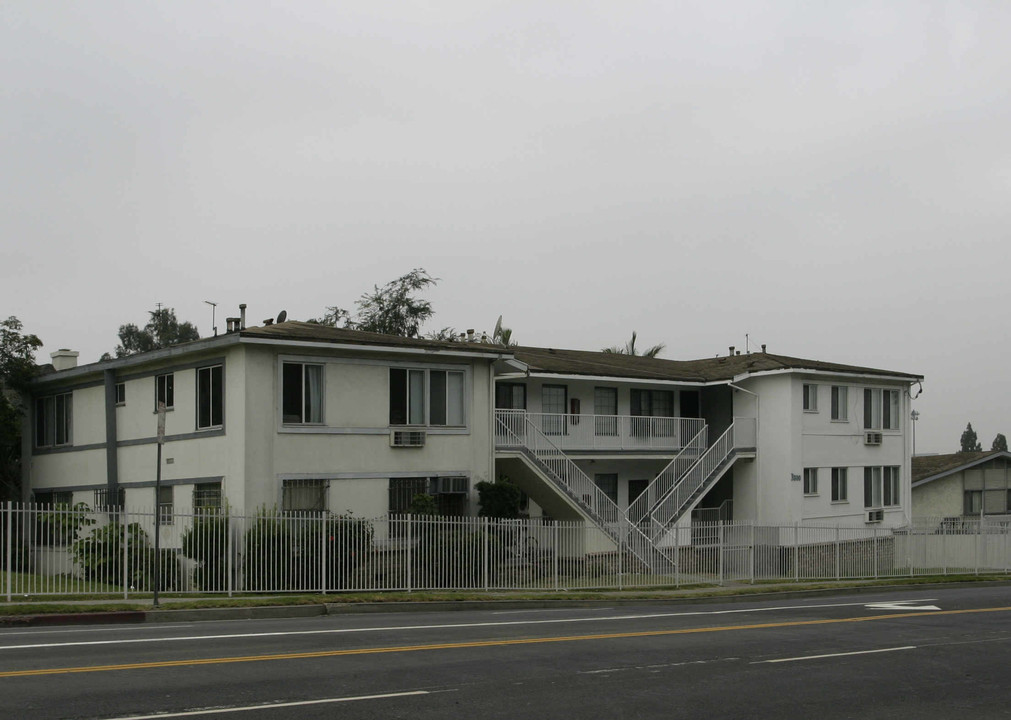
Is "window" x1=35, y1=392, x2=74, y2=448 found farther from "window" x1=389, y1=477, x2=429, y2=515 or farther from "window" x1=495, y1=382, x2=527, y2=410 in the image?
→ "window" x1=495, y1=382, x2=527, y2=410

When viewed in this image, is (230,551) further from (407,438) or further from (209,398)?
(407,438)

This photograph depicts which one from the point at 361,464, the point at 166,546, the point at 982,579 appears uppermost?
the point at 361,464

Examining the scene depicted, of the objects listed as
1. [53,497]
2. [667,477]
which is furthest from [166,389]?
[667,477]

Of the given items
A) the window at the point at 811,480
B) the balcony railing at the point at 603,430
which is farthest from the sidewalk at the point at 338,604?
the window at the point at 811,480

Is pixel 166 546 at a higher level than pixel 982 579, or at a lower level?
higher

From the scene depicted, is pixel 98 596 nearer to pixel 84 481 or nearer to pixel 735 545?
pixel 84 481

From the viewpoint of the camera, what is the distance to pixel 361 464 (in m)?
28.6

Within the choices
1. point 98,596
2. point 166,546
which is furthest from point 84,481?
point 98,596

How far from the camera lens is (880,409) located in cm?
4241

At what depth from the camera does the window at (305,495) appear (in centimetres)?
2730

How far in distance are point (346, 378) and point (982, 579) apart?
20900 millimetres

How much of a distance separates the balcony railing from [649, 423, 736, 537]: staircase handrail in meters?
1.14

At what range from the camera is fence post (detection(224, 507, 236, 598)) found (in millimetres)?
22647

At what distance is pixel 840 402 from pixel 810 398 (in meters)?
1.96
